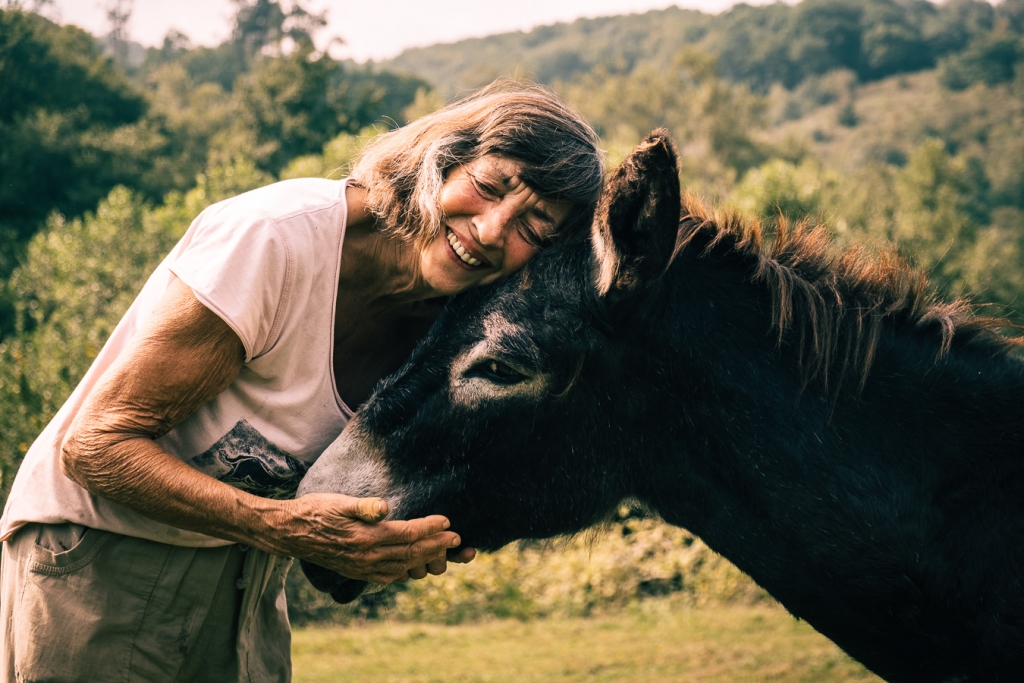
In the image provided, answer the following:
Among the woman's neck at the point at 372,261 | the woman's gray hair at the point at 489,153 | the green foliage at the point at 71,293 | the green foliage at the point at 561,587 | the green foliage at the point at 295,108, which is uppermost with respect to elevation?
the green foliage at the point at 295,108

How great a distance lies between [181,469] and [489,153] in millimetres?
1278

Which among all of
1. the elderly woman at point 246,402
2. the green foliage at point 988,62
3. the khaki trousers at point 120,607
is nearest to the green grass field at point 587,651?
the khaki trousers at point 120,607

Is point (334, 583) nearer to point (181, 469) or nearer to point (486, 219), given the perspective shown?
point (181, 469)

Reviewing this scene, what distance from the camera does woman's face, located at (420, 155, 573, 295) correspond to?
2342 millimetres

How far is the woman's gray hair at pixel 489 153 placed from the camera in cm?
234

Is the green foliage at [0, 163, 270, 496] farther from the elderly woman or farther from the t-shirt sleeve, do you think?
the t-shirt sleeve

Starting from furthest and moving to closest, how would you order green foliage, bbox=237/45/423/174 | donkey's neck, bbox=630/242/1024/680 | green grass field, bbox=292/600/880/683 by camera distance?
green foliage, bbox=237/45/423/174, green grass field, bbox=292/600/880/683, donkey's neck, bbox=630/242/1024/680

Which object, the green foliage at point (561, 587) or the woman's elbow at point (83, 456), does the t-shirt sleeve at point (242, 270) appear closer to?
the woman's elbow at point (83, 456)

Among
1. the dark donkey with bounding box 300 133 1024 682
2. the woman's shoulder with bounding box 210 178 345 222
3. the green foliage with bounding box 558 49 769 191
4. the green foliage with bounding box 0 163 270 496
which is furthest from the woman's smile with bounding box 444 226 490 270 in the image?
the green foliage with bounding box 558 49 769 191

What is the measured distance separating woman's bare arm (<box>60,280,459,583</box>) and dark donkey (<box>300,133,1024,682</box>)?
7.2 inches

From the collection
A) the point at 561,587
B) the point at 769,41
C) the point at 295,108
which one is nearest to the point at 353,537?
the point at 561,587

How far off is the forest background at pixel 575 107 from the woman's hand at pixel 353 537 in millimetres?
766

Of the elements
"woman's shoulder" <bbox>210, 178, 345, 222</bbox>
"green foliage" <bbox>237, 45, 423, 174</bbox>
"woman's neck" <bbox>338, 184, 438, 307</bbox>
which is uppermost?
"green foliage" <bbox>237, 45, 423, 174</bbox>

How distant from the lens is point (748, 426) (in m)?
2.23
